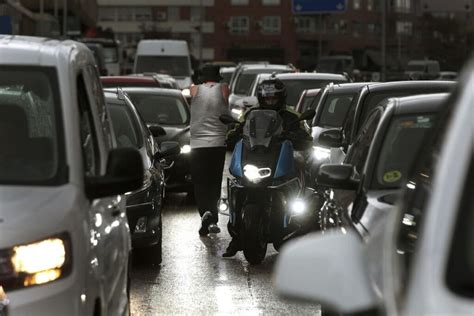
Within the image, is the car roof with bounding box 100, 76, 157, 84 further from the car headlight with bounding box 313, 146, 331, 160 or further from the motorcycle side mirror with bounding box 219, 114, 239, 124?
the motorcycle side mirror with bounding box 219, 114, 239, 124

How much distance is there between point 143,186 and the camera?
11.8 metres

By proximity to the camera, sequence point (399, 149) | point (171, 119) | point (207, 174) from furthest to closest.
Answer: point (171, 119) → point (207, 174) → point (399, 149)

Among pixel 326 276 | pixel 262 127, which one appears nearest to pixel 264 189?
pixel 262 127

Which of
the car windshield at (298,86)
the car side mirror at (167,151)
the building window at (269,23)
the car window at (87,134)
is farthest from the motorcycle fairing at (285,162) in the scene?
the building window at (269,23)

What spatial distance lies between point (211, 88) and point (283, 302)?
4.75 metres

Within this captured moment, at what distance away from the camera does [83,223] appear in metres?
5.55

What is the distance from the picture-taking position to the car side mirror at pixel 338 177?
7508 millimetres

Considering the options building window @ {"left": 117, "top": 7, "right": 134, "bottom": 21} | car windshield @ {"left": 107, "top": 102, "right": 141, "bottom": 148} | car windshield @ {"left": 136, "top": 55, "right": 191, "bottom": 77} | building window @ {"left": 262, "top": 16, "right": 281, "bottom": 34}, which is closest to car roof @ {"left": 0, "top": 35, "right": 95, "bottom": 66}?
car windshield @ {"left": 107, "top": 102, "right": 141, "bottom": 148}

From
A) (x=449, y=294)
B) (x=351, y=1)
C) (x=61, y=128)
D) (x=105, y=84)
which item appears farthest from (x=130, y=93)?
(x=351, y=1)

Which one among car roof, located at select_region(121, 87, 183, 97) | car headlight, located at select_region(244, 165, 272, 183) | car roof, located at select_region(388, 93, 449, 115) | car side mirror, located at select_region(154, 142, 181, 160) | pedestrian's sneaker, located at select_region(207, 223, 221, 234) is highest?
car roof, located at select_region(388, 93, 449, 115)

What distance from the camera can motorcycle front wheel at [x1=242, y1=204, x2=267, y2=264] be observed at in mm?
12086

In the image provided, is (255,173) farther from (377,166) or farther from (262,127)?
(377,166)

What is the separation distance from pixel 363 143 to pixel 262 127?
3.83m

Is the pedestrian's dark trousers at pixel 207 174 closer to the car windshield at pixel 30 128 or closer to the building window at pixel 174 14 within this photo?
the car windshield at pixel 30 128
